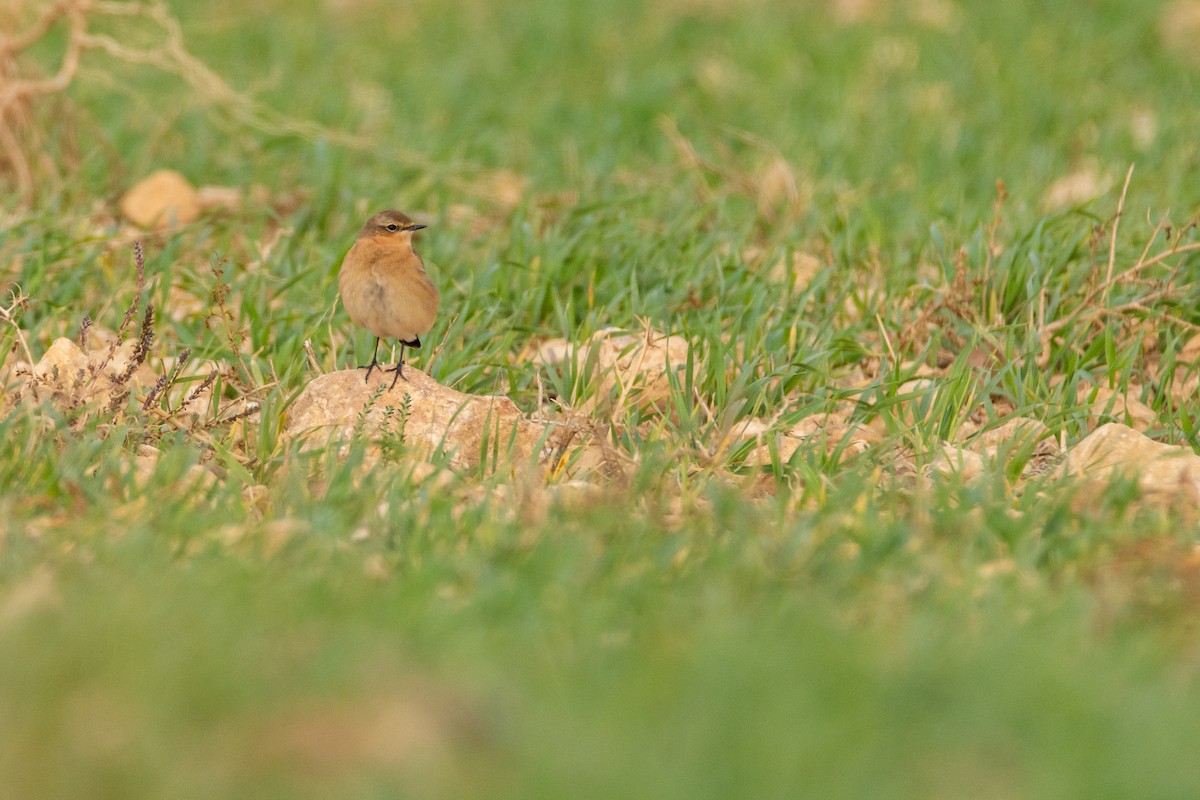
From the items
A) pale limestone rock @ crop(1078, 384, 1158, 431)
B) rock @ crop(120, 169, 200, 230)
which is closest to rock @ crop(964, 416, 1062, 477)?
pale limestone rock @ crop(1078, 384, 1158, 431)

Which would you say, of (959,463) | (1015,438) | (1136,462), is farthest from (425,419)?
(1136,462)

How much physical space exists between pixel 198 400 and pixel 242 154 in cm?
341

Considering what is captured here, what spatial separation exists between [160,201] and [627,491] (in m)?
3.91

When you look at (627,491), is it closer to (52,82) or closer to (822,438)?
(822,438)

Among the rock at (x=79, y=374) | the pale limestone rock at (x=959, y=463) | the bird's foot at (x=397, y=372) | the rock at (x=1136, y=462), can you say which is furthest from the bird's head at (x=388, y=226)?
the rock at (x=1136, y=462)

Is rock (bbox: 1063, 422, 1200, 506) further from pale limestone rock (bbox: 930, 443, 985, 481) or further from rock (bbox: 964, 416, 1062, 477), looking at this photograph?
pale limestone rock (bbox: 930, 443, 985, 481)

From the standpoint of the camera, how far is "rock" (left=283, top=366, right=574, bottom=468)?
189 inches

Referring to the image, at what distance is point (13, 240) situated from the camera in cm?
652

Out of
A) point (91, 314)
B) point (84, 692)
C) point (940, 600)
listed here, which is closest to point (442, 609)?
point (84, 692)

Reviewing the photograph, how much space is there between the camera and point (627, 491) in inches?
169

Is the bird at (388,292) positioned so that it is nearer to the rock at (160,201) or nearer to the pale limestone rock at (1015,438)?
the pale limestone rock at (1015,438)

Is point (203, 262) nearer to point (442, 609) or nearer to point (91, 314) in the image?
point (91, 314)

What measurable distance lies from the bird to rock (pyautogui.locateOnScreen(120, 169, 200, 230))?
2.38m

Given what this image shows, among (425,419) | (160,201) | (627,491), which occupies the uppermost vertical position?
(627,491)
